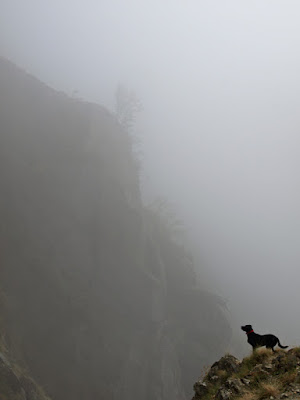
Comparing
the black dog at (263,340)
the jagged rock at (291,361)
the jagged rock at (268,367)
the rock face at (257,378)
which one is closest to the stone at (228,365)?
the rock face at (257,378)

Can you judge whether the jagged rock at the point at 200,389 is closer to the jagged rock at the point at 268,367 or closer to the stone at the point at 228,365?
the stone at the point at 228,365

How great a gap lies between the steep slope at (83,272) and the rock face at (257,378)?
2056cm

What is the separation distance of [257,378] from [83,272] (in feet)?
85.4

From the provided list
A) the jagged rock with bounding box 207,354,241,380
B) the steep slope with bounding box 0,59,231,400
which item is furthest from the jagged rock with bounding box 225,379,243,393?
the steep slope with bounding box 0,59,231,400

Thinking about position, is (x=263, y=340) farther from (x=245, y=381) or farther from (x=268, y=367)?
(x=245, y=381)

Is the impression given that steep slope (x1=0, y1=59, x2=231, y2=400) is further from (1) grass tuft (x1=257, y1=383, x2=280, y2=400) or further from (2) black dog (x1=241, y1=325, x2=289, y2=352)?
(1) grass tuft (x1=257, y1=383, x2=280, y2=400)

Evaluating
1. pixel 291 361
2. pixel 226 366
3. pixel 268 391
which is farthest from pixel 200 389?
pixel 268 391

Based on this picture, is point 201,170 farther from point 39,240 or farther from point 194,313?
point 39,240

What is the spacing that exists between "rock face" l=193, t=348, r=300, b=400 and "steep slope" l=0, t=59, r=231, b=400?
67.5ft

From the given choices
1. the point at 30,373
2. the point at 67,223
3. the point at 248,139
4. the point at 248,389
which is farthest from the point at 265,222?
the point at 248,389

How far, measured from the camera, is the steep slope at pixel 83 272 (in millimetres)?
28250

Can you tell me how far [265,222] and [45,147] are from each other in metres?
111

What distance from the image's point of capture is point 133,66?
16888 cm

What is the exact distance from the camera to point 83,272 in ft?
106
